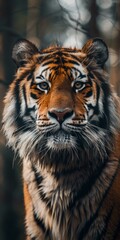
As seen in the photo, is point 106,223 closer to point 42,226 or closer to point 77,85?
point 42,226

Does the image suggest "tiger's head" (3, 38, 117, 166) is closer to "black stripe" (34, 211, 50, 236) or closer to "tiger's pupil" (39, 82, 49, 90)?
"tiger's pupil" (39, 82, 49, 90)

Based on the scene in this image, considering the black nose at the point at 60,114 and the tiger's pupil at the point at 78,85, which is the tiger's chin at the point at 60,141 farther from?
the tiger's pupil at the point at 78,85

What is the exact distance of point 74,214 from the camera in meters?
2.78

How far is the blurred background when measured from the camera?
134 inches

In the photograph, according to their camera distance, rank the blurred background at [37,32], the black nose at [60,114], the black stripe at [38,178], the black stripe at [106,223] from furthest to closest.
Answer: the blurred background at [37,32]
the black stripe at [38,178]
the black stripe at [106,223]
the black nose at [60,114]

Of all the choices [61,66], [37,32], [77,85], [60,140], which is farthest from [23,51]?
[37,32]

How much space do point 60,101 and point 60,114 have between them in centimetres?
7

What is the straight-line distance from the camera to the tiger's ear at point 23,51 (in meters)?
2.81

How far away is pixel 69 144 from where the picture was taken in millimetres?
2729

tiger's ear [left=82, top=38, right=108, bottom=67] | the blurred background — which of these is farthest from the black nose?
the blurred background

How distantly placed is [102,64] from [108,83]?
0.10 m

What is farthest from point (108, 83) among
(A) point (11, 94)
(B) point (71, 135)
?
(A) point (11, 94)

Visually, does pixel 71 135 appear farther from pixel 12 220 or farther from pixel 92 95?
pixel 12 220

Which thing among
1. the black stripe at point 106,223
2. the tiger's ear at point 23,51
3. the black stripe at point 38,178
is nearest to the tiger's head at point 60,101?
the tiger's ear at point 23,51
